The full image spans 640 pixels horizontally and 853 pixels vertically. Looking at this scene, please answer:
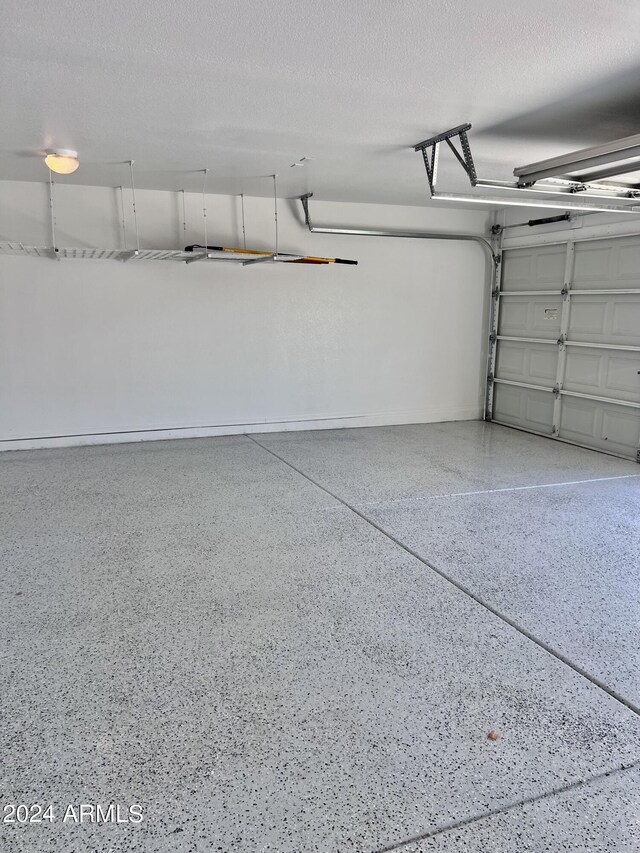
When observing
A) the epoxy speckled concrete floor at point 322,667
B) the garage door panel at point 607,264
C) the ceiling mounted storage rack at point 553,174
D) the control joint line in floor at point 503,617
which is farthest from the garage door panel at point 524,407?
the control joint line in floor at point 503,617

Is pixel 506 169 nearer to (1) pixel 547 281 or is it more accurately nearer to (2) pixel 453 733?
(1) pixel 547 281

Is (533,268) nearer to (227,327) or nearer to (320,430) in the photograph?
(320,430)

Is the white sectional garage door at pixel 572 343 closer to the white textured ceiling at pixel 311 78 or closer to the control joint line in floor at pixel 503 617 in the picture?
the white textured ceiling at pixel 311 78

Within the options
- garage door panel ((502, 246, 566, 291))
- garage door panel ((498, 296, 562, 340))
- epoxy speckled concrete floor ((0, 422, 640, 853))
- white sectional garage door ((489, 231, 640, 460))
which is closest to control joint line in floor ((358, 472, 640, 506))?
epoxy speckled concrete floor ((0, 422, 640, 853))

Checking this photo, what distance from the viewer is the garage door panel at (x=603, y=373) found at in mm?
5836

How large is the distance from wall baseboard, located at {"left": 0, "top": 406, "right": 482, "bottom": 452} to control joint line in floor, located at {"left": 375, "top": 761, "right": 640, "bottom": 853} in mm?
5339

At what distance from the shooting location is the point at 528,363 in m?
7.25

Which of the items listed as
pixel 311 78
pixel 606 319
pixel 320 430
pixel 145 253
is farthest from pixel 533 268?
pixel 311 78

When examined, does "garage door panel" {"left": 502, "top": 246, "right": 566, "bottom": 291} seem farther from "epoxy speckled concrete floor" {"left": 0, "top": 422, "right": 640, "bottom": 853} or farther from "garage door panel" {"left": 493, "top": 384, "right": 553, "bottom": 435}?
"epoxy speckled concrete floor" {"left": 0, "top": 422, "right": 640, "bottom": 853}

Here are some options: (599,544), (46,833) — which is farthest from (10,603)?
(599,544)

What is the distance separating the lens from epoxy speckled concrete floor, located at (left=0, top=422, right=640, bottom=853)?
5.62ft

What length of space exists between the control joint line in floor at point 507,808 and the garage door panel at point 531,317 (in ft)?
18.3

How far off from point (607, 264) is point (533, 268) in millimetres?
1122

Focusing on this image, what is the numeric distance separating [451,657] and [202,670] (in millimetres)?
1016
